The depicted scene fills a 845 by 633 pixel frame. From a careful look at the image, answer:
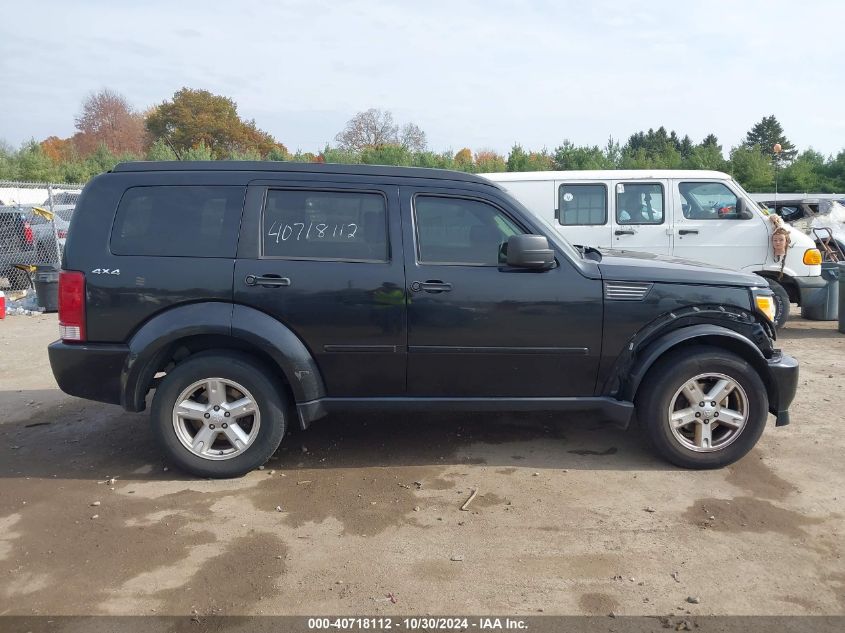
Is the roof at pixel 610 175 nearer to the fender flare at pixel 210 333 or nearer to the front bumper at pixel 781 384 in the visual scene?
the front bumper at pixel 781 384

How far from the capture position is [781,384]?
4.35 metres

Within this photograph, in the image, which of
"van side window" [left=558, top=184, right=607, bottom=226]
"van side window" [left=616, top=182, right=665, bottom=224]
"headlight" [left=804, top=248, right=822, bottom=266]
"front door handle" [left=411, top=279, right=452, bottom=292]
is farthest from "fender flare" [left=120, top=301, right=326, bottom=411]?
"headlight" [left=804, top=248, right=822, bottom=266]

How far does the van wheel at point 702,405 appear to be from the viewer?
4.28 meters

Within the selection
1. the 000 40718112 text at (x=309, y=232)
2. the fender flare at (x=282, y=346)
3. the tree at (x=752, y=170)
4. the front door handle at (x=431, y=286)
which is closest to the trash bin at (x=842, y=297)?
the front door handle at (x=431, y=286)

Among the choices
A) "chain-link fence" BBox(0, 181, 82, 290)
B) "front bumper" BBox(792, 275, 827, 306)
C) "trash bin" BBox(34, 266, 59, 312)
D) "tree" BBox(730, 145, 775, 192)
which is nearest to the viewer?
"front bumper" BBox(792, 275, 827, 306)

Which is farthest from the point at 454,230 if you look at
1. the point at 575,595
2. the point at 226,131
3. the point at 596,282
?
the point at 226,131

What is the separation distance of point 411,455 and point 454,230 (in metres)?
1.65

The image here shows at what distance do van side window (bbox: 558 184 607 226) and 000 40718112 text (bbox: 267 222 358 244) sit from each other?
17.0 feet

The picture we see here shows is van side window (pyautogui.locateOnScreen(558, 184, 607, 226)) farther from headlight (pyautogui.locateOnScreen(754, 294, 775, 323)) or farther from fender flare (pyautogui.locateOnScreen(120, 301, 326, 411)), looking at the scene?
fender flare (pyautogui.locateOnScreen(120, 301, 326, 411))

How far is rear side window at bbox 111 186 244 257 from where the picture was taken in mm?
4215

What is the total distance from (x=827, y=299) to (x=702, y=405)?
256 inches

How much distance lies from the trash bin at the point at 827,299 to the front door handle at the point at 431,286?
7417mm

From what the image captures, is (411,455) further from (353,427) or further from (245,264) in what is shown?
(245,264)

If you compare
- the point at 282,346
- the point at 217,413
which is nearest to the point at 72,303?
the point at 217,413
